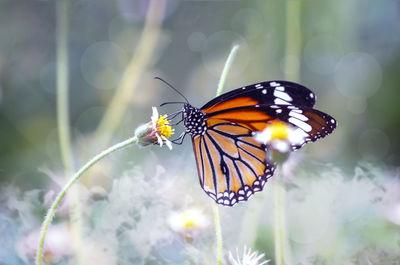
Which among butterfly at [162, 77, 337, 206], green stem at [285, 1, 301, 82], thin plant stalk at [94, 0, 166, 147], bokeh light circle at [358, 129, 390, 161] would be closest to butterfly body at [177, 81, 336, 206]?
butterfly at [162, 77, 337, 206]

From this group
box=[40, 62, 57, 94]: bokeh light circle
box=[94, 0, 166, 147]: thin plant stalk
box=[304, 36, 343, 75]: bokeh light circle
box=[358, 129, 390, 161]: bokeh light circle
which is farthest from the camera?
box=[304, 36, 343, 75]: bokeh light circle

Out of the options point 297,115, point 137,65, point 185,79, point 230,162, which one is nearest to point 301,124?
point 297,115

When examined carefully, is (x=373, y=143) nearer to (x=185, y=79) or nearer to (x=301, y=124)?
(x=185, y=79)

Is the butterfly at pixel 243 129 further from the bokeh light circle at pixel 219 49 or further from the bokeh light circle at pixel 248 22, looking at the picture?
the bokeh light circle at pixel 248 22

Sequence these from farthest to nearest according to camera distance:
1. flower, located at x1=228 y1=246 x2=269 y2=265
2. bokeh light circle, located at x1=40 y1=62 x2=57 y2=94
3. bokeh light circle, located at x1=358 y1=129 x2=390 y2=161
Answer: bokeh light circle, located at x1=40 y1=62 x2=57 y2=94 < bokeh light circle, located at x1=358 y1=129 x2=390 y2=161 < flower, located at x1=228 y1=246 x2=269 y2=265

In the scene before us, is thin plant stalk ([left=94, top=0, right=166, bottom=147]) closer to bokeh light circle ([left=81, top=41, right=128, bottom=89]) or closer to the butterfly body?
bokeh light circle ([left=81, top=41, right=128, bottom=89])

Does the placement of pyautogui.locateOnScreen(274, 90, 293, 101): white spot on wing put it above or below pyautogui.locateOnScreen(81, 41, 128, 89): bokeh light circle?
below

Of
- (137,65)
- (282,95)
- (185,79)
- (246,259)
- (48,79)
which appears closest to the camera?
(246,259)
